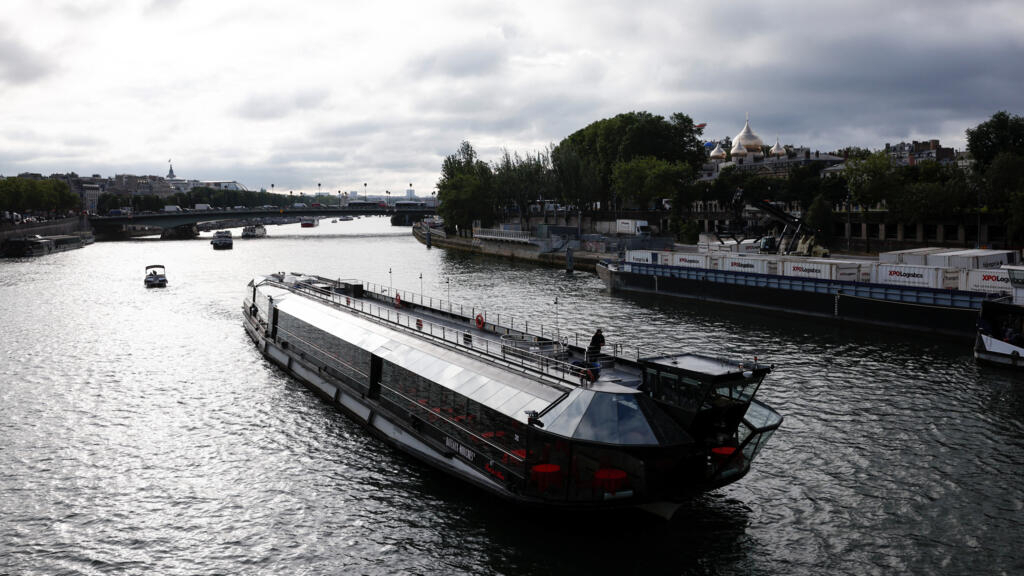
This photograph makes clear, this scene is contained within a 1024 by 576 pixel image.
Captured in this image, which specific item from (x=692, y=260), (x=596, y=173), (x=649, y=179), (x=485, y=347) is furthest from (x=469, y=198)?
(x=485, y=347)

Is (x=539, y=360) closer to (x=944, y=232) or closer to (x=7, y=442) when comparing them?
(x=7, y=442)

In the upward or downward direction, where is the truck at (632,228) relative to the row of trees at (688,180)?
downward

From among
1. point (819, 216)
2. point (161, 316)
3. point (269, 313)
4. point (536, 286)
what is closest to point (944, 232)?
point (819, 216)

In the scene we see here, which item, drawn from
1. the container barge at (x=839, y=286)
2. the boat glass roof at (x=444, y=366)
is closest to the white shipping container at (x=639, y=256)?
the container barge at (x=839, y=286)

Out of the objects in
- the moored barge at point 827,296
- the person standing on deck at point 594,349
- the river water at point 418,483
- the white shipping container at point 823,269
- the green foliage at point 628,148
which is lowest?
the river water at point 418,483

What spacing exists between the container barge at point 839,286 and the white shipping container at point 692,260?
4.1 inches

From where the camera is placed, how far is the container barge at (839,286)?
2002 inches

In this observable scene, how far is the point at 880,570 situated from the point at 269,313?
38725mm

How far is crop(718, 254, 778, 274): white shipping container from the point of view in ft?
222

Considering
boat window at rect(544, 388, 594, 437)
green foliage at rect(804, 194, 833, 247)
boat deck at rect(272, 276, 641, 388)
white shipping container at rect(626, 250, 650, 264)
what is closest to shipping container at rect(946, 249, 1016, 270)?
white shipping container at rect(626, 250, 650, 264)

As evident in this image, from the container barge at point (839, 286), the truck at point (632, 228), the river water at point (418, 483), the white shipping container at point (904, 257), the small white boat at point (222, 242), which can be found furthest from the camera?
the small white boat at point (222, 242)

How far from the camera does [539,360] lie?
24875 mm

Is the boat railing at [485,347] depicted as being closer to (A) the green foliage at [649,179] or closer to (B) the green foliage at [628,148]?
(A) the green foliage at [649,179]

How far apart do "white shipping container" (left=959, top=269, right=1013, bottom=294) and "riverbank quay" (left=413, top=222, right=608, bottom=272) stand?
5281 centimetres
